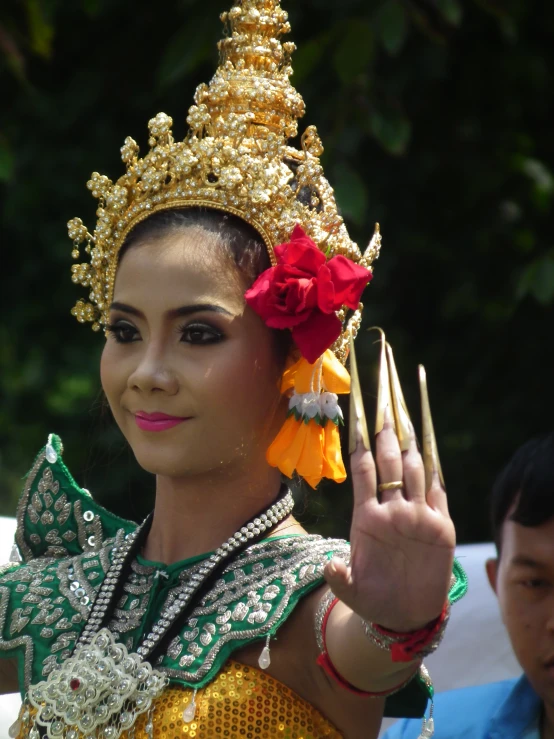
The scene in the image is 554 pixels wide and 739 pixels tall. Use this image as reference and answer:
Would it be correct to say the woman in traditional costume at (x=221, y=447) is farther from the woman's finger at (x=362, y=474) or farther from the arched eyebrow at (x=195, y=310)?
the woman's finger at (x=362, y=474)

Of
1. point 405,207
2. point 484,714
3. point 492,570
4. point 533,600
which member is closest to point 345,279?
point 533,600

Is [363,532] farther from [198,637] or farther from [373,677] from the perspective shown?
[198,637]

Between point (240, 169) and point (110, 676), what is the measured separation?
85 centimetres

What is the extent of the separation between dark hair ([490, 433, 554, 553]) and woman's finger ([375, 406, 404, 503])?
918 millimetres

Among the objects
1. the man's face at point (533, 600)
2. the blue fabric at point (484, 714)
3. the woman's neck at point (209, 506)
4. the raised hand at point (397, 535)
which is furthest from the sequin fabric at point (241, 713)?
the blue fabric at point (484, 714)

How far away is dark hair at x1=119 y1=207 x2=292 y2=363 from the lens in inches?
80.7

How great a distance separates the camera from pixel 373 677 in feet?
5.74

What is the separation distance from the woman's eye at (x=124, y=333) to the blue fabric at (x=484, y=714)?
1204mm

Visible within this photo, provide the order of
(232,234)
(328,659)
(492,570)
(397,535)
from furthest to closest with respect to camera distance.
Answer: (492,570) < (232,234) < (328,659) < (397,535)

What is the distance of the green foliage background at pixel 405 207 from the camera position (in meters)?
4.08

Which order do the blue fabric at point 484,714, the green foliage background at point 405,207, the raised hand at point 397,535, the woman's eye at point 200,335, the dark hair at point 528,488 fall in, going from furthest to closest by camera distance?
the green foliage background at point 405,207 → the blue fabric at point 484,714 → the dark hair at point 528,488 → the woman's eye at point 200,335 → the raised hand at point 397,535

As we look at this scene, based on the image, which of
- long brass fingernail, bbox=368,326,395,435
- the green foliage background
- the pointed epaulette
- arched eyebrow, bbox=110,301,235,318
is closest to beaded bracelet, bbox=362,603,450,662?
long brass fingernail, bbox=368,326,395,435

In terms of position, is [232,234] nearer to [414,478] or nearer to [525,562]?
[414,478]

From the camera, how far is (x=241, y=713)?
1.91 m
